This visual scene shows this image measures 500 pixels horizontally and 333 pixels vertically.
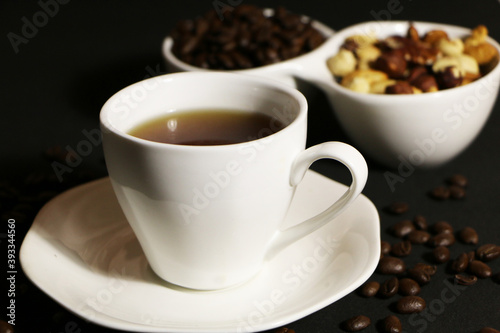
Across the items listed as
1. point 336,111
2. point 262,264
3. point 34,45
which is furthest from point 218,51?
point 34,45

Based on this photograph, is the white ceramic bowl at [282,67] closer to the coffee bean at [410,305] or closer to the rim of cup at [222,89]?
the rim of cup at [222,89]

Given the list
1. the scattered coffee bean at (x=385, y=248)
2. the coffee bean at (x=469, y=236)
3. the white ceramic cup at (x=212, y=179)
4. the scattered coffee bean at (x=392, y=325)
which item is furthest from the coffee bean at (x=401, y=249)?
the white ceramic cup at (x=212, y=179)

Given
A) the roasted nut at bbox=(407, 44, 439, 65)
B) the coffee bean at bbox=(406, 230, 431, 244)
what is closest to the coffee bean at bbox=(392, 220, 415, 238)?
the coffee bean at bbox=(406, 230, 431, 244)

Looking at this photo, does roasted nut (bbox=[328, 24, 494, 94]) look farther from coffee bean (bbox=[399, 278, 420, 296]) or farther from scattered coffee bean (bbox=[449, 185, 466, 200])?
coffee bean (bbox=[399, 278, 420, 296])

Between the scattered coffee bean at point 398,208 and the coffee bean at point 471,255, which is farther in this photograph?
the scattered coffee bean at point 398,208

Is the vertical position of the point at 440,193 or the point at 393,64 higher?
the point at 393,64

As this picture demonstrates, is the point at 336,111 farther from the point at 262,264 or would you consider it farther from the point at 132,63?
A: the point at 132,63

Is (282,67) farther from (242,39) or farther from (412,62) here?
(412,62)

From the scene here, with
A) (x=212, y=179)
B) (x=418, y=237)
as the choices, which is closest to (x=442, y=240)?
(x=418, y=237)
